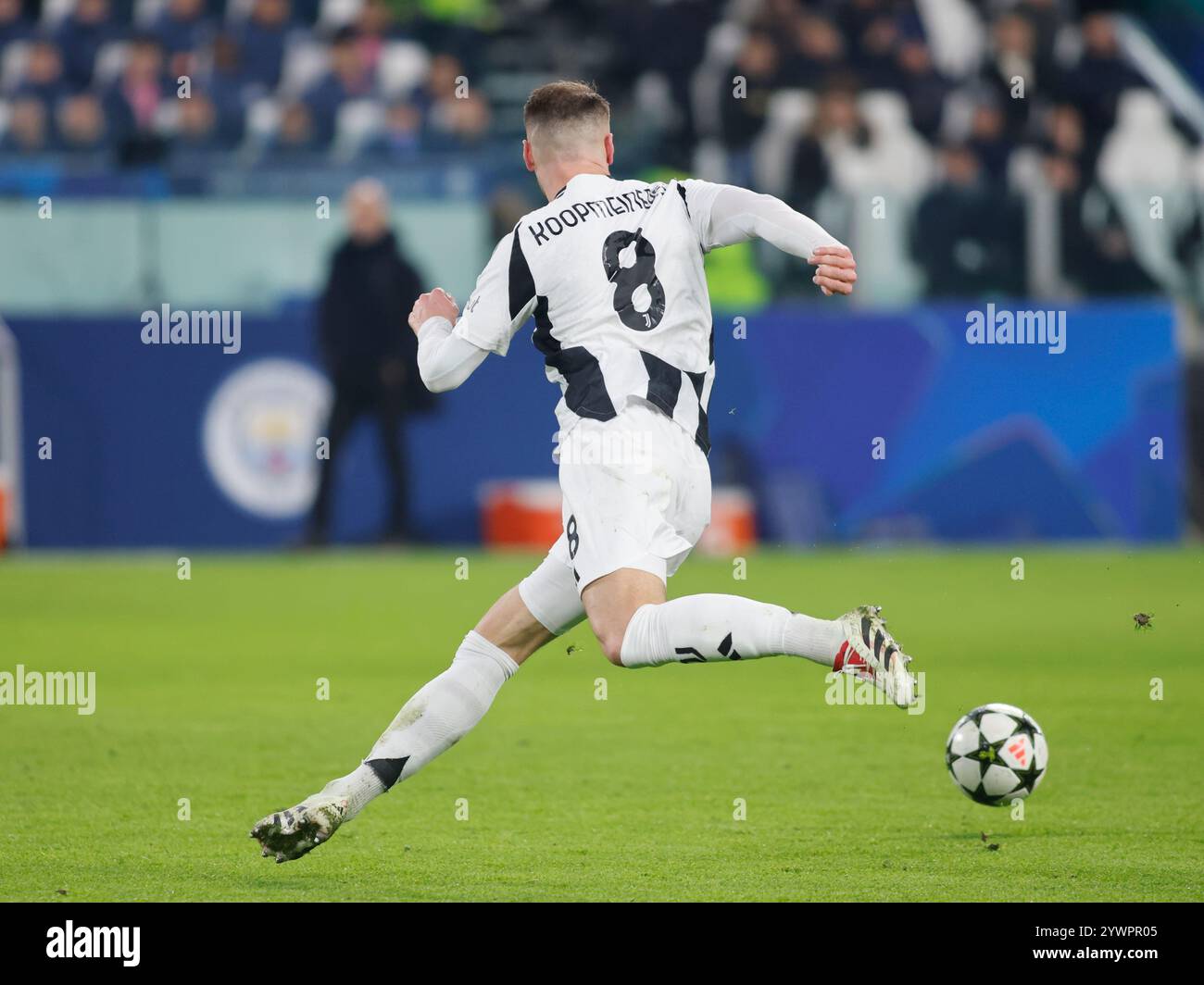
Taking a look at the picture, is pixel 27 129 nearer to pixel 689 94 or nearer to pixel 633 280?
pixel 689 94

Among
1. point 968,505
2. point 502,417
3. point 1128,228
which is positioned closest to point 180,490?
point 502,417

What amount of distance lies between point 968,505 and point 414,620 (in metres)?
5.67

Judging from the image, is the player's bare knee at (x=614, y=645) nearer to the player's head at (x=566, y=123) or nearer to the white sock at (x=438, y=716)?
the white sock at (x=438, y=716)

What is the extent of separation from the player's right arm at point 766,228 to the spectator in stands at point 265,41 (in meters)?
13.7

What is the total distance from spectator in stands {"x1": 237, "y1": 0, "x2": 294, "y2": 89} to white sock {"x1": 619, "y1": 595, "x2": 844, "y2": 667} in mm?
14330

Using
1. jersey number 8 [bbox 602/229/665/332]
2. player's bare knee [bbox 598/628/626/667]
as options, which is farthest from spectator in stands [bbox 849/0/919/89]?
player's bare knee [bbox 598/628/626/667]

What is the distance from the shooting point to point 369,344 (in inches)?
646

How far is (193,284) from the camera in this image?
53.9ft

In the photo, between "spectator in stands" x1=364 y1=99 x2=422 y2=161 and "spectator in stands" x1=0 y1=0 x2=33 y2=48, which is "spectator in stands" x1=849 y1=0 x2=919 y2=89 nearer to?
"spectator in stands" x1=364 y1=99 x2=422 y2=161

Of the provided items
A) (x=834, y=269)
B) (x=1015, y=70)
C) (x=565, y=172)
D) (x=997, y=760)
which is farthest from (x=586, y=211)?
(x=1015, y=70)

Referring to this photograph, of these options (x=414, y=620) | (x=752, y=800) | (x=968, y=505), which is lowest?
(x=752, y=800)

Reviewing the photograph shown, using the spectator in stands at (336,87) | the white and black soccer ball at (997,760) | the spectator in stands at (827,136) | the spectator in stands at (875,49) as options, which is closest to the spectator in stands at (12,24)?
the spectator in stands at (336,87)

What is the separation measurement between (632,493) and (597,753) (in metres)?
2.75

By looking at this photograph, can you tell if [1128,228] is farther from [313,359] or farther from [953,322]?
[313,359]
